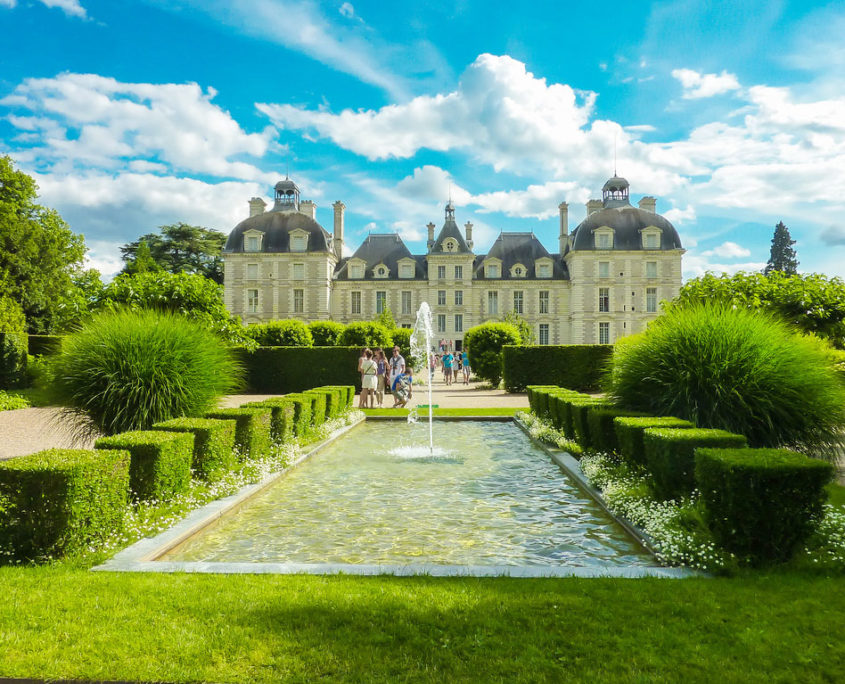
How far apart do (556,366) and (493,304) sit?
24.2 m

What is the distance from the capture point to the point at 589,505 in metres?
5.67

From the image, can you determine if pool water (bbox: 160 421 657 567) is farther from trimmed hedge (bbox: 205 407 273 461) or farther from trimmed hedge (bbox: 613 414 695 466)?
trimmed hedge (bbox: 613 414 695 466)

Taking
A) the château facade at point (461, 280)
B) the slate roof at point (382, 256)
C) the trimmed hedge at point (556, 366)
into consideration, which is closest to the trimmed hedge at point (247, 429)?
the trimmed hedge at point (556, 366)

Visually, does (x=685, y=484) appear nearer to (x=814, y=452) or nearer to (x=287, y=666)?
(x=814, y=452)

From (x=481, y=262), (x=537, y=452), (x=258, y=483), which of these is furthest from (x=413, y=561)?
(x=481, y=262)

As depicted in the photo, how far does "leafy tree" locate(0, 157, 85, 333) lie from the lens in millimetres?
24359

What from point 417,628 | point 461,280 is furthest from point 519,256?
point 417,628

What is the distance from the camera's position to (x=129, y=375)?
23.5 ft

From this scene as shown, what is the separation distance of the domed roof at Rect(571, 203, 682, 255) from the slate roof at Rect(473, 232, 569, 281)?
2.41m

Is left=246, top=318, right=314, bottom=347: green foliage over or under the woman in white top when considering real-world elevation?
over

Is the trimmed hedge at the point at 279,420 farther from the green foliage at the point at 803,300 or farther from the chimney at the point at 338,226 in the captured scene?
the chimney at the point at 338,226

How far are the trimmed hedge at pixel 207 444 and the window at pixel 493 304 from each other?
3797cm

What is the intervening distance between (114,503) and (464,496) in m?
3.29

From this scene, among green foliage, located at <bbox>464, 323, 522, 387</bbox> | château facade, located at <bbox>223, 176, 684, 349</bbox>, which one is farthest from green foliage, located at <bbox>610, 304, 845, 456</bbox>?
château facade, located at <bbox>223, 176, 684, 349</bbox>
